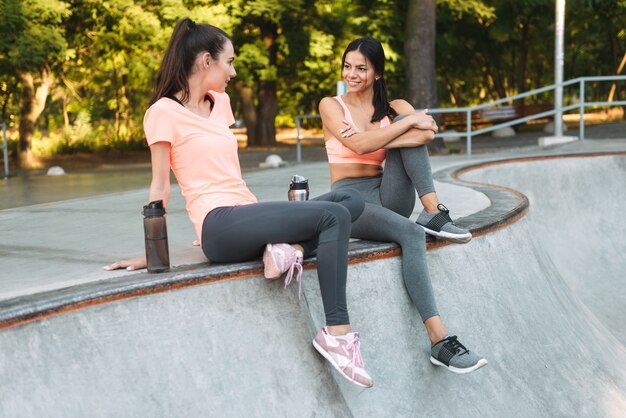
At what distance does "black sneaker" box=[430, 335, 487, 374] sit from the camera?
13.8 ft

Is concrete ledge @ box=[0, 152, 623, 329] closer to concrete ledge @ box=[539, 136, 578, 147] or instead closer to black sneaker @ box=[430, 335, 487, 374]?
black sneaker @ box=[430, 335, 487, 374]

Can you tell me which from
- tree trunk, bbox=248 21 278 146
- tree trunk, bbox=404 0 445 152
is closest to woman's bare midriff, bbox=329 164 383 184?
tree trunk, bbox=404 0 445 152

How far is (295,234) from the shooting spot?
13.4ft

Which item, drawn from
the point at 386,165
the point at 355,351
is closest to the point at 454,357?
the point at 355,351

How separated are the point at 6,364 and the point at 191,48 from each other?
1768 millimetres

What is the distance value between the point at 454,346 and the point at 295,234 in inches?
→ 39.1

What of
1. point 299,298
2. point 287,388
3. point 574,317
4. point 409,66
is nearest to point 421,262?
point 299,298

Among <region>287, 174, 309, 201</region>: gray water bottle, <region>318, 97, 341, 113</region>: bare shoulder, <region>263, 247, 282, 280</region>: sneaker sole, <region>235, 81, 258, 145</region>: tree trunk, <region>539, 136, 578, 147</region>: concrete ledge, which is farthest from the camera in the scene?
<region>235, 81, 258, 145</region>: tree trunk

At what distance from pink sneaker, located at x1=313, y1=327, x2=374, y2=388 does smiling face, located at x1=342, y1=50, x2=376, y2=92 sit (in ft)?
5.59

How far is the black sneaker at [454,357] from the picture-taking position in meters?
4.19

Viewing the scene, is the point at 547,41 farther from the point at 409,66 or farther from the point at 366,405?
the point at 366,405

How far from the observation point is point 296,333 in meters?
4.09

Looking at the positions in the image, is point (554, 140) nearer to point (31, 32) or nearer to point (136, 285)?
point (31, 32)

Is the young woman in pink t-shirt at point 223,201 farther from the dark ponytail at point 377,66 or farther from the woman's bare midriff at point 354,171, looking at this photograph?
the dark ponytail at point 377,66
